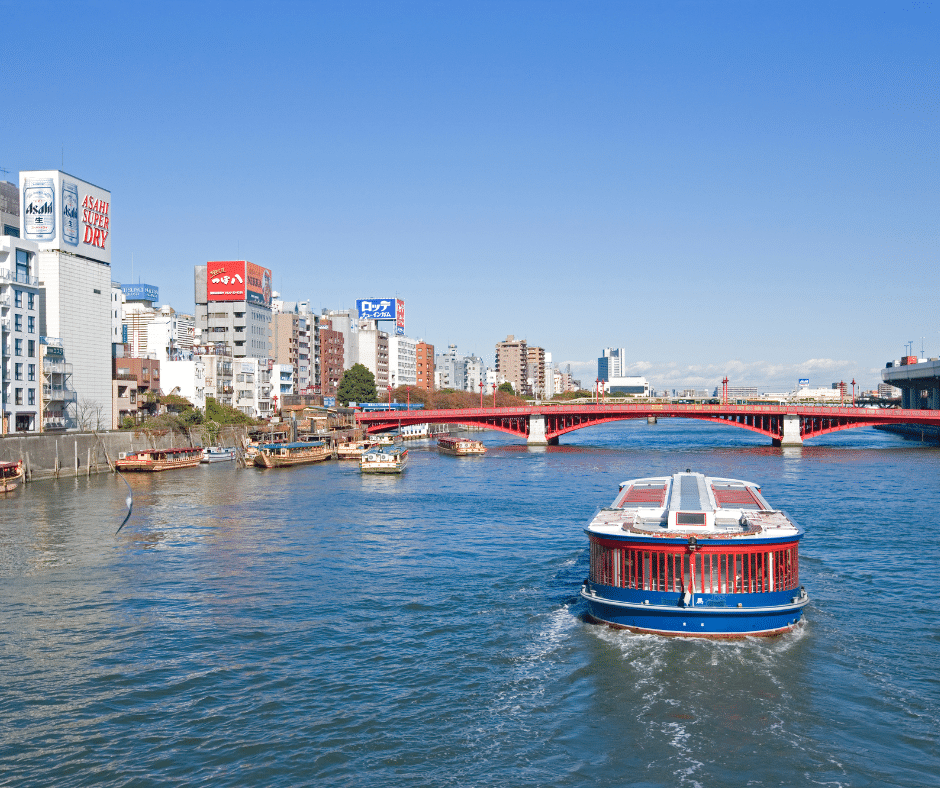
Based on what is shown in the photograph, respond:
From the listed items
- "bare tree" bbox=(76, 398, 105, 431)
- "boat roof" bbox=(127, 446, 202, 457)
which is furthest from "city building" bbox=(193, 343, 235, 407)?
"bare tree" bbox=(76, 398, 105, 431)

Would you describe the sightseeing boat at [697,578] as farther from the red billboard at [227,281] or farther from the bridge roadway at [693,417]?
the red billboard at [227,281]

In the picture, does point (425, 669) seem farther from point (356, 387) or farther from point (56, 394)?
point (356, 387)

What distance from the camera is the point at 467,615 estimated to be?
109ft

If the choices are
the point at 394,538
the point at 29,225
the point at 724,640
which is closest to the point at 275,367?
the point at 29,225

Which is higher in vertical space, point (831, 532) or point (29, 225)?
point (29, 225)

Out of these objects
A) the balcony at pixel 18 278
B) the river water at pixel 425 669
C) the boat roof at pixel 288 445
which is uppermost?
the balcony at pixel 18 278

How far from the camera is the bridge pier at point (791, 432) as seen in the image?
122m

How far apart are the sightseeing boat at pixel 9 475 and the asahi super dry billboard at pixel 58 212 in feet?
97.4

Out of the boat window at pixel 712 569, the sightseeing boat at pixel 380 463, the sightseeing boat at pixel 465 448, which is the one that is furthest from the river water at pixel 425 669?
the sightseeing boat at pixel 465 448

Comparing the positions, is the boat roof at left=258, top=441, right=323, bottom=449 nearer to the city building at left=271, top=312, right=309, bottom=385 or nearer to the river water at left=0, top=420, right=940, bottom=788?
the river water at left=0, top=420, right=940, bottom=788

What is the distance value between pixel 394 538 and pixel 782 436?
8654cm

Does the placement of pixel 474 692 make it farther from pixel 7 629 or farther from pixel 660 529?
pixel 7 629

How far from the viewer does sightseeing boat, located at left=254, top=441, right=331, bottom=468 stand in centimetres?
10219

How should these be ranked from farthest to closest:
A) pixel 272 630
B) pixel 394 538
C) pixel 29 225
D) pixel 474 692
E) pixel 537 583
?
1. pixel 29 225
2. pixel 394 538
3. pixel 537 583
4. pixel 272 630
5. pixel 474 692
